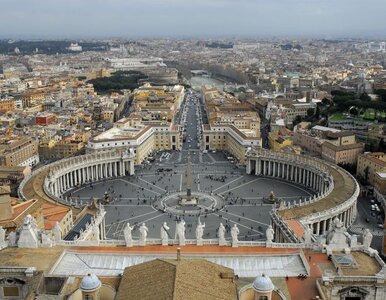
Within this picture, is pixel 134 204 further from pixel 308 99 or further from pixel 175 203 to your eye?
pixel 308 99

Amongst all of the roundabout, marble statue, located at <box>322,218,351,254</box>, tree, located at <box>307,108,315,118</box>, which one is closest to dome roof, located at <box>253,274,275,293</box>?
marble statue, located at <box>322,218,351,254</box>

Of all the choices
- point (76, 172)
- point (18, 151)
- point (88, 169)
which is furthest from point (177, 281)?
point (18, 151)

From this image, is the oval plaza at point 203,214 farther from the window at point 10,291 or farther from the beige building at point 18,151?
the beige building at point 18,151

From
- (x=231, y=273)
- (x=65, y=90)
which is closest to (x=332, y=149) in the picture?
(x=231, y=273)

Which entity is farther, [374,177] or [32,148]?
[32,148]

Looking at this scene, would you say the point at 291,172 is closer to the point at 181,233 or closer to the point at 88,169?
the point at 88,169

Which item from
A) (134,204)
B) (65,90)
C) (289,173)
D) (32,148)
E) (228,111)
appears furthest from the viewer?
(65,90)

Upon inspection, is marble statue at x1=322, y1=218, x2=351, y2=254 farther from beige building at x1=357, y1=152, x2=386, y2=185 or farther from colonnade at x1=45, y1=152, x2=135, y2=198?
colonnade at x1=45, y1=152, x2=135, y2=198
